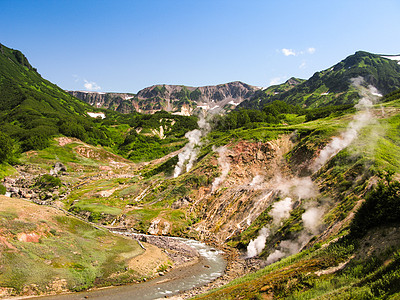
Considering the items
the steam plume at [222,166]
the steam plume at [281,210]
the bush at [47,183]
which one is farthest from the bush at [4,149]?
the steam plume at [281,210]

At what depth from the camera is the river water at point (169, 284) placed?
23562 mm

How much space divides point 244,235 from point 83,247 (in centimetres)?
2516

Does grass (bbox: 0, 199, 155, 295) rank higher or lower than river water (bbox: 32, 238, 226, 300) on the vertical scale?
higher

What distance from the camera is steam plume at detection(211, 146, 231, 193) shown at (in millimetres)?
62625

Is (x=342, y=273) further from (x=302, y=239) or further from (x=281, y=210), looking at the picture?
(x=281, y=210)

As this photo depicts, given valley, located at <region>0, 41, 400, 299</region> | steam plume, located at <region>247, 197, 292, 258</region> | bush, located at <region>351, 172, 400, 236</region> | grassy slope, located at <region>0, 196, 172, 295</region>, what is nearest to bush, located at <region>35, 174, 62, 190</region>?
valley, located at <region>0, 41, 400, 299</region>

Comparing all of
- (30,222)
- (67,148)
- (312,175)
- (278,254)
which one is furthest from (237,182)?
(67,148)

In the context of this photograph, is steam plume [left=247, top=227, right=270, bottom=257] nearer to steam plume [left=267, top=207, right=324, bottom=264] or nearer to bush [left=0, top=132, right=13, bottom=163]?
steam plume [left=267, top=207, right=324, bottom=264]

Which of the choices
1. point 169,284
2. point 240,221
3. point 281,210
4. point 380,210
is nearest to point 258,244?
point 281,210

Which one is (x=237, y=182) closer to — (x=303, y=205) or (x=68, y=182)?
(x=303, y=205)

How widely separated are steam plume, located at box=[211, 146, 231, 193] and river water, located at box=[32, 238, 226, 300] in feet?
88.2

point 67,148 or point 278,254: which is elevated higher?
point 67,148

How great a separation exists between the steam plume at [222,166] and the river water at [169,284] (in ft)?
88.2

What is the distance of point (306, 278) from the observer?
1477 cm
